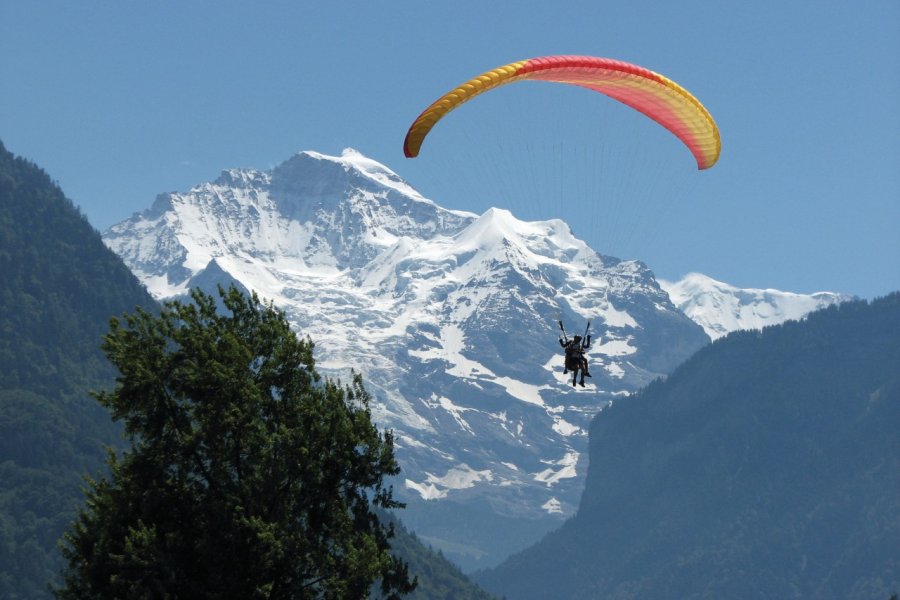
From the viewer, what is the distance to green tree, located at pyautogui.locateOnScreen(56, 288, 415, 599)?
44.2 metres

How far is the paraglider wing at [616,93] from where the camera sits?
51.8 metres

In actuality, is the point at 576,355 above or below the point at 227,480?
above

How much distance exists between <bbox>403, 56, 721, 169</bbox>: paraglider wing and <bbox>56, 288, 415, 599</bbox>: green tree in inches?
399

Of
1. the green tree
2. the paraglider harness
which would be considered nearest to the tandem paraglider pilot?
the paraglider harness

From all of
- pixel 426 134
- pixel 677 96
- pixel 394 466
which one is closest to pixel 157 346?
pixel 394 466

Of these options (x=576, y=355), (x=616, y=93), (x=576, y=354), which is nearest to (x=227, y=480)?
(x=576, y=355)

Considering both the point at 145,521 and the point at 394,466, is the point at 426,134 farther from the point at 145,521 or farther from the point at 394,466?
the point at 145,521

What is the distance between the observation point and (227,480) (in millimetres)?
45906

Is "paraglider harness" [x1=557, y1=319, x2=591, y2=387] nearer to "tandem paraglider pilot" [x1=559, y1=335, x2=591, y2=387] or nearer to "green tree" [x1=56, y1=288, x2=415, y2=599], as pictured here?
"tandem paraglider pilot" [x1=559, y1=335, x2=591, y2=387]

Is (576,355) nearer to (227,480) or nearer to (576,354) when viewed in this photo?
(576,354)

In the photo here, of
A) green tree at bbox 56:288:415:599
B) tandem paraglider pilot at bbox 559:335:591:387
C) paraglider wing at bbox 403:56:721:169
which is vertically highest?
paraglider wing at bbox 403:56:721:169

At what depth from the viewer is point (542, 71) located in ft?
176

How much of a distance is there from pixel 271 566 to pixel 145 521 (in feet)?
14.3

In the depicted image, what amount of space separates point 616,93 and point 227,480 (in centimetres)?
2495
